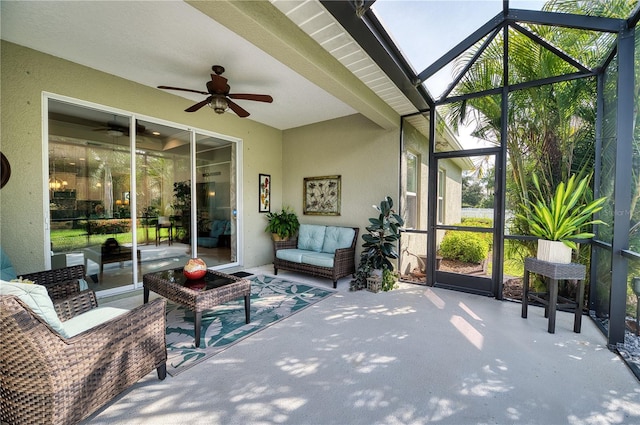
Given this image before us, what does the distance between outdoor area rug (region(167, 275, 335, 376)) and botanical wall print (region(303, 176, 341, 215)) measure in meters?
1.77

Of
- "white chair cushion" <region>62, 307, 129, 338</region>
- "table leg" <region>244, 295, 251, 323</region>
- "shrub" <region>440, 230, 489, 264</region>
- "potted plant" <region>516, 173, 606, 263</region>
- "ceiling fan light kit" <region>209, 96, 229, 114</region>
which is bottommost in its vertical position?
"table leg" <region>244, 295, 251, 323</region>

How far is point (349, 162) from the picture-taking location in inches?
201

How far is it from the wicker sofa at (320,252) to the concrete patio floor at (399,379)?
1.30 metres

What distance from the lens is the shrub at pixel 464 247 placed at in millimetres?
3873

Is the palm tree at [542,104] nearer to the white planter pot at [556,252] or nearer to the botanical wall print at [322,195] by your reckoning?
the white planter pot at [556,252]

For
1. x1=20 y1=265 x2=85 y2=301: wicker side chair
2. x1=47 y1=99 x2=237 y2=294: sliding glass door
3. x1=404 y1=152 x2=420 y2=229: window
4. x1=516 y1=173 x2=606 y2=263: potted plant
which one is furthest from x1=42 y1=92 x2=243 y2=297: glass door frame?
x1=516 y1=173 x2=606 y2=263: potted plant

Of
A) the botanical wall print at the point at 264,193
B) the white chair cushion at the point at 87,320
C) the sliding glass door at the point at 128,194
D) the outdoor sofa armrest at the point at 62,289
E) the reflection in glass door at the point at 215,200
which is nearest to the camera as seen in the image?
the white chair cushion at the point at 87,320

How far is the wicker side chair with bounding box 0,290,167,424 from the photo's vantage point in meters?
1.26

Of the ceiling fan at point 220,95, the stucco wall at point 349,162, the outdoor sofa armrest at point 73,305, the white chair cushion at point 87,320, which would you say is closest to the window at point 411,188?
the stucco wall at point 349,162

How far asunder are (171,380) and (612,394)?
3146 millimetres

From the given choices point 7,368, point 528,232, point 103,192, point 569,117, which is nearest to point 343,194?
point 528,232

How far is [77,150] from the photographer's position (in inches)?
144

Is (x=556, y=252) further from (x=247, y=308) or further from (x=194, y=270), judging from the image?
(x=194, y=270)

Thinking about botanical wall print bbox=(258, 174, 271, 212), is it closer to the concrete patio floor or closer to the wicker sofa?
the wicker sofa
